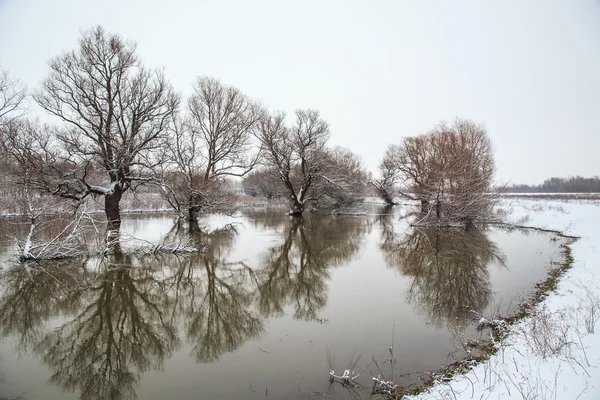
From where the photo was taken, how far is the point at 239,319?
6781 millimetres

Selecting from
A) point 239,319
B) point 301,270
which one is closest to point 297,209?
point 301,270

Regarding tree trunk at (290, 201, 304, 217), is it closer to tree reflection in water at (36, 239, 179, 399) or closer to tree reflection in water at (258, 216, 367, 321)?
tree reflection in water at (258, 216, 367, 321)

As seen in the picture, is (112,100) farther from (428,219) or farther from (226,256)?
(428,219)

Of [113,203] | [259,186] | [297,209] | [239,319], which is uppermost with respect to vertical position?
[259,186]

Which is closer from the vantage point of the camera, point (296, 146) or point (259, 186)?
point (296, 146)

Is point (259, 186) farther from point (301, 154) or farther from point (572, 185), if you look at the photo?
point (572, 185)

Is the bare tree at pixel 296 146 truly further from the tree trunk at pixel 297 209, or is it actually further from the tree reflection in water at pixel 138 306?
the tree reflection in water at pixel 138 306

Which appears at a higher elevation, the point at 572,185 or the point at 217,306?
the point at 572,185

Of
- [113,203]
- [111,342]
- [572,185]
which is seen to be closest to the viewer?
[111,342]

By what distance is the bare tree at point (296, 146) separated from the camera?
112 ft

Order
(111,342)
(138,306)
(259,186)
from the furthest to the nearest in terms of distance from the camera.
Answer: (259,186)
(138,306)
(111,342)

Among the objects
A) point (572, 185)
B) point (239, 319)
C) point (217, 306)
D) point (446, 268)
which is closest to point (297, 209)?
point (446, 268)

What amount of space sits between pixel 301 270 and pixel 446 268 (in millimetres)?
4887

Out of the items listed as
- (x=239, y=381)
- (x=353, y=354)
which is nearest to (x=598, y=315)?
(x=353, y=354)
